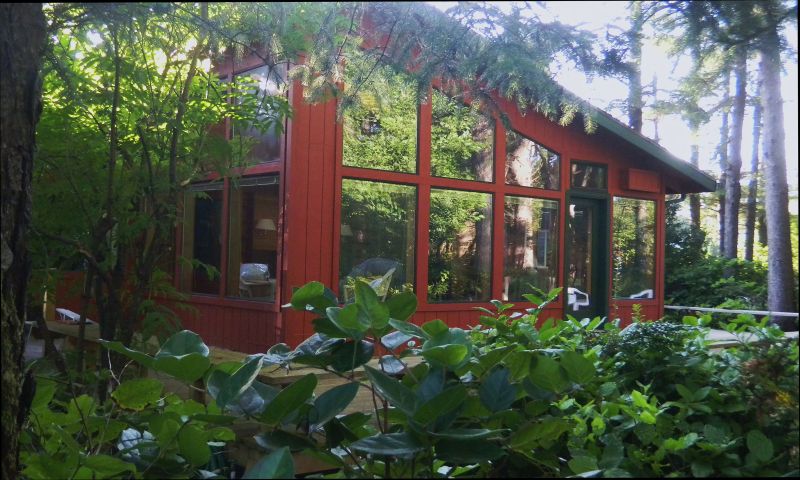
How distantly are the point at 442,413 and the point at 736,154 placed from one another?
2049 millimetres

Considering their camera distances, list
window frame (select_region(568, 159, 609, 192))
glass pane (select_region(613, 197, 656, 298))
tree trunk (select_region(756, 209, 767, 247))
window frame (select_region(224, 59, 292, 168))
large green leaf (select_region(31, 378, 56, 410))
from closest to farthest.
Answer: large green leaf (select_region(31, 378, 56, 410)) → tree trunk (select_region(756, 209, 767, 247)) → window frame (select_region(224, 59, 292, 168)) → window frame (select_region(568, 159, 609, 192)) → glass pane (select_region(613, 197, 656, 298))

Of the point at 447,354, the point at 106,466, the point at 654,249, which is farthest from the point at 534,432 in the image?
the point at 654,249

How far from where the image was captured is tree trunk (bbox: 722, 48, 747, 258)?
207 centimetres

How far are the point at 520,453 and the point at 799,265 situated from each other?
69 centimetres

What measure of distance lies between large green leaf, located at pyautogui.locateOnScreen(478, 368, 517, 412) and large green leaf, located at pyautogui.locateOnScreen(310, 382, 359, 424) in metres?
0.26

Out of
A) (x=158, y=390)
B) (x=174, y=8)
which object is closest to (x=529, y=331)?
(x=158, y=390)

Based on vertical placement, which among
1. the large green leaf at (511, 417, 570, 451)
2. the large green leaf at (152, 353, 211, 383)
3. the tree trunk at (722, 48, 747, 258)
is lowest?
the large green leaf at (511, 417, 570, 451)

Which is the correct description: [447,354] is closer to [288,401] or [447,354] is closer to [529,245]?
[288,401]

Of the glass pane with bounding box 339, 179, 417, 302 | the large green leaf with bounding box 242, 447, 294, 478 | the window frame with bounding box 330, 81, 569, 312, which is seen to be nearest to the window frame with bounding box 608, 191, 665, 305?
the window frame with bounding box 330, 81, 569, 312

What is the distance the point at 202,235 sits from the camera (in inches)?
304

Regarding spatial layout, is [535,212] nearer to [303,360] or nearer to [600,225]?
[600,225]

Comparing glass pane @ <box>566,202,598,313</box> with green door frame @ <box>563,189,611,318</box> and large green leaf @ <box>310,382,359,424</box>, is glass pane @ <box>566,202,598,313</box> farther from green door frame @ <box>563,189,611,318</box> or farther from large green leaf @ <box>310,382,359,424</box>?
large green leaf @ <box>310,382,359,424</box>

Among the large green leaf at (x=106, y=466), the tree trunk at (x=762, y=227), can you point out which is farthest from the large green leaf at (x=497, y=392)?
the tree trunk at (x=762, y=227)

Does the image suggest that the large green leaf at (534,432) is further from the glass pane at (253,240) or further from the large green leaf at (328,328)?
the glass pane at (253,240)
